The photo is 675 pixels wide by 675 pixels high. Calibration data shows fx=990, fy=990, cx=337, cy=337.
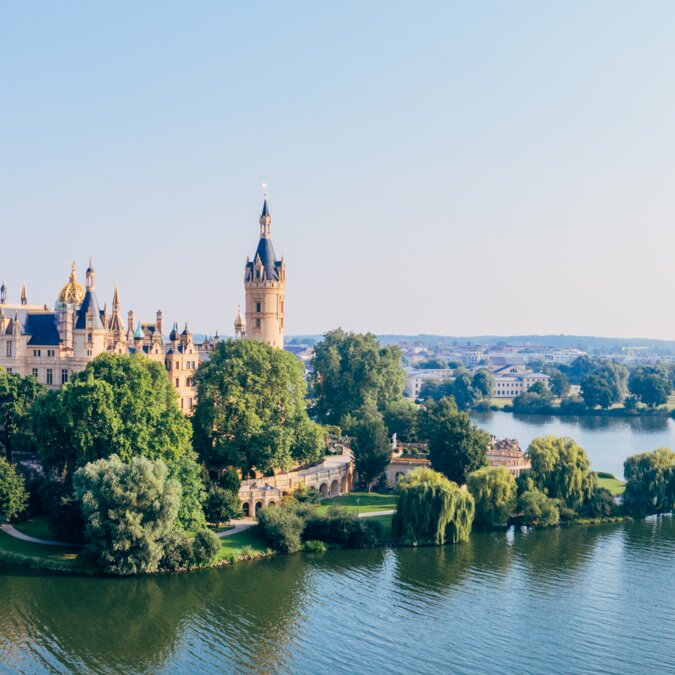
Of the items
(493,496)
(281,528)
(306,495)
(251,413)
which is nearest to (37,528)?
(281,528)

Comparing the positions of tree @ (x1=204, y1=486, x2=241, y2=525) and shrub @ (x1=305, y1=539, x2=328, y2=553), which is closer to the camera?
shrub @ (x1=305, y1=539, x2=328, y2=553)

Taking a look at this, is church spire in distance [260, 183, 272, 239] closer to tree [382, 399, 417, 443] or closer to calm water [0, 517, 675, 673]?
tree [382, 399, 417, 443]

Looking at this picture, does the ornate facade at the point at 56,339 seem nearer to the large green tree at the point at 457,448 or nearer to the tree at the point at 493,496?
the large green tree at the point at 457,448

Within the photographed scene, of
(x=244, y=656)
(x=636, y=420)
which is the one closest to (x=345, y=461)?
(x=244, y=656)

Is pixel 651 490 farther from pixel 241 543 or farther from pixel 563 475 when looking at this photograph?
pixel 241 543

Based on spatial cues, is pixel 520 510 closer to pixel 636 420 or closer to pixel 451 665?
pixel 451 665

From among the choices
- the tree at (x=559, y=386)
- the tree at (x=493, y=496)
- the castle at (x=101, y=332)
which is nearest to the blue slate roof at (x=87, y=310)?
the castle at (x=101, y=332)

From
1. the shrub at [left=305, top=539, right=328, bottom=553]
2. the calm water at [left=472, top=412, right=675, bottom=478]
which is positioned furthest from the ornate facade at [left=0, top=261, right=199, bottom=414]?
the calm water at [left=472, top=412, right=675, bottom=478]
